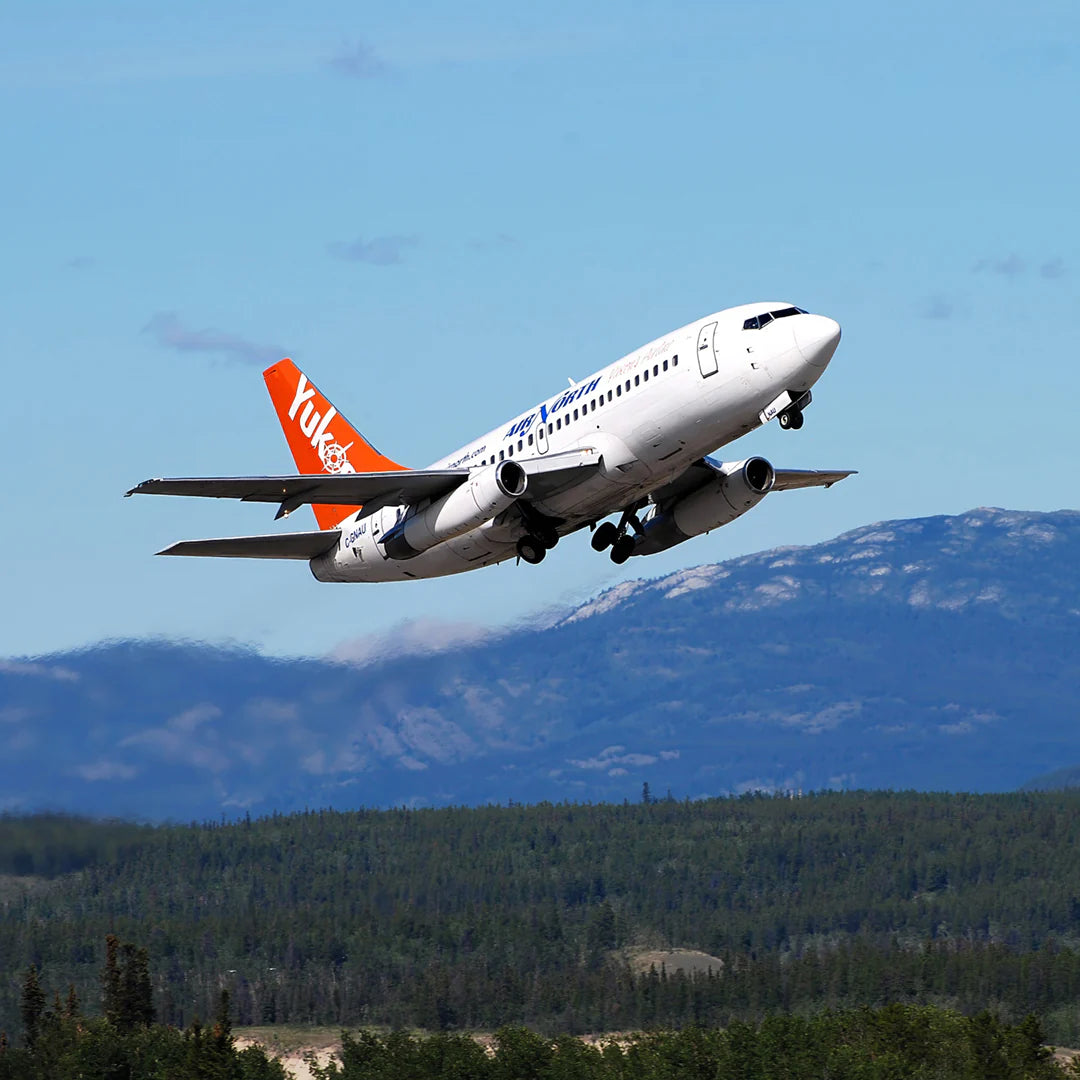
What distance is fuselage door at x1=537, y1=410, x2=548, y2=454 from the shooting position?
60981mm

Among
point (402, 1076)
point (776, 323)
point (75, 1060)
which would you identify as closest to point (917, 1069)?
point (402, 1076)

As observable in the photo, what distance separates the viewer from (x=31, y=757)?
154750 millimetres

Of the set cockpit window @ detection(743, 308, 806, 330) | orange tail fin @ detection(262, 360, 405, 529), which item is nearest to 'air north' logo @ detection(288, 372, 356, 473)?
orange tail fin @ detection(262, 360, 405, 529)

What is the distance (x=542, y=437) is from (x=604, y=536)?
6021 millimetres

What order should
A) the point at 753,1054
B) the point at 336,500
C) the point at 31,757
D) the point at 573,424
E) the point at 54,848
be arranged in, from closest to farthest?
the point at 573,424, the point at 336,500, the point at 54,848, the point at 753,1054, the point at 31,757

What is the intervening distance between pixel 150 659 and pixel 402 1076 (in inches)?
1269

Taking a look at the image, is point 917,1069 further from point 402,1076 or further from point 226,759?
point 226,759

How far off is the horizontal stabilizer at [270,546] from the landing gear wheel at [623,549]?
9.39 m

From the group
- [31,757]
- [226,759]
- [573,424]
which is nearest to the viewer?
[573,424]

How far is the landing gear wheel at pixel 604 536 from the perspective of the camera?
65875 mm

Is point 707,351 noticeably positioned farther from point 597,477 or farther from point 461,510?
point 461,510

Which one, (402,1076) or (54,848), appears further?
(402,1076)

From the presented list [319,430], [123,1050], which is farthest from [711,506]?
[123,1050]

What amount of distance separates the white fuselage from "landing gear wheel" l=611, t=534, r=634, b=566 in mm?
3225
